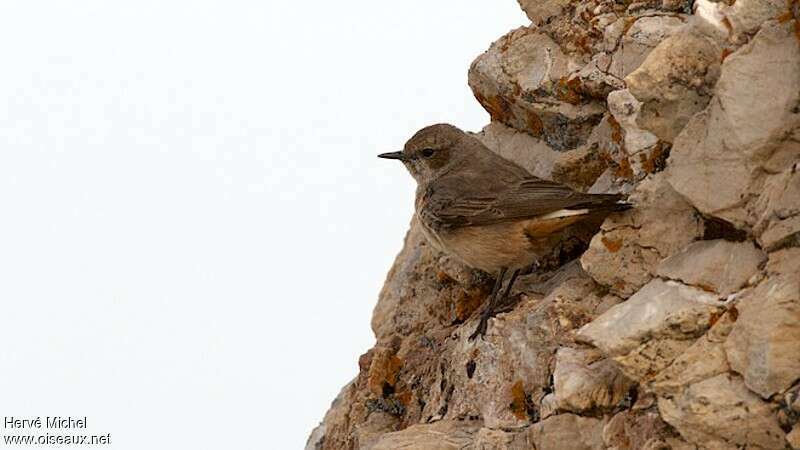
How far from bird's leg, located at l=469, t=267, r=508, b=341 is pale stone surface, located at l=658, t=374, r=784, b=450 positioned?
228cm

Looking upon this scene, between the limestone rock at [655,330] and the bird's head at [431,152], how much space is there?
3.67 m

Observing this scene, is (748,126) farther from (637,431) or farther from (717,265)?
(637,431)

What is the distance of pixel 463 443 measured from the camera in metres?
8.22

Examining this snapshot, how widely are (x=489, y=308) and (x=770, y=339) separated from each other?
121 inches

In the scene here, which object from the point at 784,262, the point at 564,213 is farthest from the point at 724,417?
the point at 564,213

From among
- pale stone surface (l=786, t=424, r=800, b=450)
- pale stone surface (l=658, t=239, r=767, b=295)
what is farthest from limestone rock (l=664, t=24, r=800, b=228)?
pale stone surface (l=786, t=424, r=800, b=450)

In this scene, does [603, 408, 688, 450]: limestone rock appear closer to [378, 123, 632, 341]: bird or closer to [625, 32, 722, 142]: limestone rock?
[378, 123, 632, 341]: bird

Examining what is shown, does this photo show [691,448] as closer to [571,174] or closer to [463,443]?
[463,443]

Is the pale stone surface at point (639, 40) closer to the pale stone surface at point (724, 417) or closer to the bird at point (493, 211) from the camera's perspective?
the bird at point (493, 211)

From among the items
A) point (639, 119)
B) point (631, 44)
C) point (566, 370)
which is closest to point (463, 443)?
point (566, 370)

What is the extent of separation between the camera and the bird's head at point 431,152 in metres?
10.5

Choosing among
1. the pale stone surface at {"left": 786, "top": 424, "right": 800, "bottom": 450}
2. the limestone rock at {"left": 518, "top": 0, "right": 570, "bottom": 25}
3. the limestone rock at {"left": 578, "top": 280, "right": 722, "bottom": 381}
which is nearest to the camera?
the pale stone surface at {"left": 786, "top": 424, "right": 800, "bottom": 450}

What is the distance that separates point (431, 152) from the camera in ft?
35.1

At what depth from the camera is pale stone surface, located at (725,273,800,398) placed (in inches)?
244
